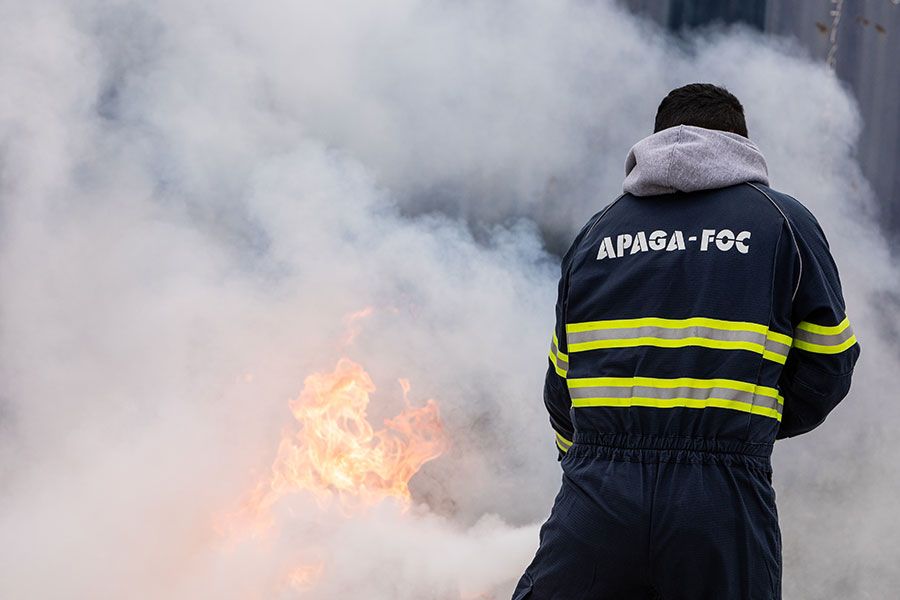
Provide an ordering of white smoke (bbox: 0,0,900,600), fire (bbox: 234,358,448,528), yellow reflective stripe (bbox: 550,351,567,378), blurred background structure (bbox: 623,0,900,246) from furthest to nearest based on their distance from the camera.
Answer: blurred background structure (bbox: 623,0,900,246)
white smoke (bbox: 0,0,900,600)
fire (bbox: 234,358,448,528)
yellow reflective stripe (bbox: 550,351,567,378)

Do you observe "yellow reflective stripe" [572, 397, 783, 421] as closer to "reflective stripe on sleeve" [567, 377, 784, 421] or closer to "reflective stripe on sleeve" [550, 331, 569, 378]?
"reflective stripe on sleeve" [567, 377, 784, 421]

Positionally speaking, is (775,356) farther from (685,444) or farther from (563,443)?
(563,443)

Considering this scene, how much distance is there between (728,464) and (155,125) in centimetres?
281

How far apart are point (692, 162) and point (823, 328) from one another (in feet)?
1.35

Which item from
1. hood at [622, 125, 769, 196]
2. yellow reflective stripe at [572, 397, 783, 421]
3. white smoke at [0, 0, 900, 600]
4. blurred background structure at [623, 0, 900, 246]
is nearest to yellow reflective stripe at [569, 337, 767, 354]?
yellow reflective stripe at [572, 397, 783, 421]

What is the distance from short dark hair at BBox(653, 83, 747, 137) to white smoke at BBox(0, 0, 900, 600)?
1924 mm

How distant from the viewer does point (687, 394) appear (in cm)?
198

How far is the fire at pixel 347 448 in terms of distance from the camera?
3.78 metres

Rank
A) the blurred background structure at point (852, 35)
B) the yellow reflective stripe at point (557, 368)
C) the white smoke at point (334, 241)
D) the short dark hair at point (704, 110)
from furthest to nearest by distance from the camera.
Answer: the blurred background structure at point (852, 35)
the white smoke at point (334, 241)
the yellow reflective stripe at point (557, 368)
the short dark hair at point (704, 110)

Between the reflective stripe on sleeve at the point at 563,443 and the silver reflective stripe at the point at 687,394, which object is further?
the reflective stripe on sleeve at the point at 563,443

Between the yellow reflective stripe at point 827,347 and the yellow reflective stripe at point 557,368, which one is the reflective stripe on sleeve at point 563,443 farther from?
the yellow reflective stripe at point 827,347

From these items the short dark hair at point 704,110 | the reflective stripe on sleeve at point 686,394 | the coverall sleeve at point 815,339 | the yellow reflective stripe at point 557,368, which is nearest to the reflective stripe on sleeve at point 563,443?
the yellow reflective stripe at point 557,368

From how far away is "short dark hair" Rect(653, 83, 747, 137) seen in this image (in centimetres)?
220

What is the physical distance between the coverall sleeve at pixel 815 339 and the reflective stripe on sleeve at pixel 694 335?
0.05 metres
